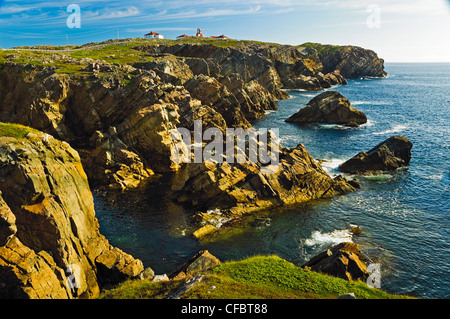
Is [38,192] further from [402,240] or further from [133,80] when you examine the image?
[133,80]

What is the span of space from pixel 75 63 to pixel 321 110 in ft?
268

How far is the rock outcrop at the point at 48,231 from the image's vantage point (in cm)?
2262

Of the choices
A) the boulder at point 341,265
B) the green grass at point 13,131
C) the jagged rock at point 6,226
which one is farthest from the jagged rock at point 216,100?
the jagged rock at point 6,226

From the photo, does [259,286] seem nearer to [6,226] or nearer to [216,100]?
[6,226]

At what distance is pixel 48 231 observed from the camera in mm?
25859

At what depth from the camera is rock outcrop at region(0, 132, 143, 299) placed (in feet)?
74.2

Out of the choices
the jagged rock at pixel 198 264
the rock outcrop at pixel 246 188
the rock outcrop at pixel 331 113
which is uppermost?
the rock outcrop at pixel 331 113

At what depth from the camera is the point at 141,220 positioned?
43312 millimetres

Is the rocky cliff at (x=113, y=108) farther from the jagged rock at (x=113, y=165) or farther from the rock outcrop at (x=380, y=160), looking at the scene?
the rock outcrop at (x=380, y=160)

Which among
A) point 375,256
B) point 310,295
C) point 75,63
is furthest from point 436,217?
point 75,63


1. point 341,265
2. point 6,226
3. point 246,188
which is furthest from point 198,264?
point 246,188

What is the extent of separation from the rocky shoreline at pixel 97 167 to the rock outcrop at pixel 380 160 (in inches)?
321

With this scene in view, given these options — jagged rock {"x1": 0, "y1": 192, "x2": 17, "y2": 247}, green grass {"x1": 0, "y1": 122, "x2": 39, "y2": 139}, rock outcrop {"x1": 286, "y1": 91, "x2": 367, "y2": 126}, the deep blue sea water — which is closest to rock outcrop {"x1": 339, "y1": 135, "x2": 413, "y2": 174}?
the deep blue sea water

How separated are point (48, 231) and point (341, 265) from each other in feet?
88.3
